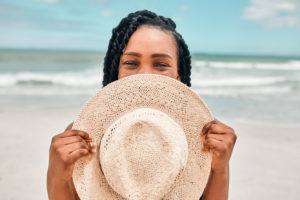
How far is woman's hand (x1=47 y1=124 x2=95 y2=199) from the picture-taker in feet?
3.80

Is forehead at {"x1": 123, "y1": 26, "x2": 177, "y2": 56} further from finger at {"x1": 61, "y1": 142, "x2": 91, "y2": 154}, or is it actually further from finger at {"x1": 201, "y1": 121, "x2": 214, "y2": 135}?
finger at {"x1": 61, "y1": 142, "x2": 91, "y2": 154}

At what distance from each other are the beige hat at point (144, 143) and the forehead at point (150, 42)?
1.05ft

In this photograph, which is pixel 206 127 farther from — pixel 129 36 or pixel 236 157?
pixel 236 157

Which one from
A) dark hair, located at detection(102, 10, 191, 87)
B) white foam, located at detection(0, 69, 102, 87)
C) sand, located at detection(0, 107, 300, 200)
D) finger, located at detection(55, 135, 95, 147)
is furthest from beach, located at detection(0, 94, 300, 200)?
white foam, located at detection(0, 69, 102, 87)

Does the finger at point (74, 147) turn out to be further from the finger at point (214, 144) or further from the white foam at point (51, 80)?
the white foam at point (51, 80)

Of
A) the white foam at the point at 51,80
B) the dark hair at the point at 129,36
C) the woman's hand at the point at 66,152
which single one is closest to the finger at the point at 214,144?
the woman's hand at the point at 66,152

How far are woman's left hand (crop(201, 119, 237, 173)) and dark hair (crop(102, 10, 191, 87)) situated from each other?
0.68 meters

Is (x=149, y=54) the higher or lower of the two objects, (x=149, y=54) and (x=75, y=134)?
the higher

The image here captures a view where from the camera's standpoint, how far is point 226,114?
22.2 feet

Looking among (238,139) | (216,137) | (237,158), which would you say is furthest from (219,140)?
(238,139)

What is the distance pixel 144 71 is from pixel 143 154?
0.50m

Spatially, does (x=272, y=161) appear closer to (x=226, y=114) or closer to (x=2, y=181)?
(x=226, y=114)

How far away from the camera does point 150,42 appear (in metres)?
1.61

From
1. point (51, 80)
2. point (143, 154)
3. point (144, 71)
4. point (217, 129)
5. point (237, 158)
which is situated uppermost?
point (144, 71)
